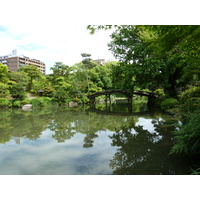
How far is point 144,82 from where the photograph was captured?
1081 cm

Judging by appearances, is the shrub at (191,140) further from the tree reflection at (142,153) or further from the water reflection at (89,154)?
the tree reflection at (142,153)

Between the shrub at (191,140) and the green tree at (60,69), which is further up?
the green tree at (60,69)

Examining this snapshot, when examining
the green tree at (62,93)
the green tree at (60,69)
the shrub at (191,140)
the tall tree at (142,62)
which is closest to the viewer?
the shrub at (191,140)

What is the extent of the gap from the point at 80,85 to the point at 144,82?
9.94 metres

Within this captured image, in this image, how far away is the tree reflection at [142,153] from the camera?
268 cm

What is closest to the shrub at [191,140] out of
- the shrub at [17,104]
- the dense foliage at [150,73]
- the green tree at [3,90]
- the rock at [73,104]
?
the dense foliage at [150,73]

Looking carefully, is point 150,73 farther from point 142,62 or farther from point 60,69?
point 60,69

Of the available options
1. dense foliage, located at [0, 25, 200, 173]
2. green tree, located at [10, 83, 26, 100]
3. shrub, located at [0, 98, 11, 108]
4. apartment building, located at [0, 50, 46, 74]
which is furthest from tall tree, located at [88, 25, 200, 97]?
apartment building, located at [0, 50, 46, 74]

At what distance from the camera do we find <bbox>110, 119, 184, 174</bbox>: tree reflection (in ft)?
8.80

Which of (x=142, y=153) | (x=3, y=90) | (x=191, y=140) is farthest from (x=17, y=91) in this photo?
(x=191, y=140)

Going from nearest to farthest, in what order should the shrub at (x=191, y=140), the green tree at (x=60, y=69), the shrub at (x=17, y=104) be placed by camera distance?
the shrub at (x=191, y=140) < the shrub at (x=17, y=104) < the green tree at (x=60, y=69)

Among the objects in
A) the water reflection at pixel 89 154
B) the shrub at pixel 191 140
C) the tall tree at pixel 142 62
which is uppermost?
the tall tree at pixel 142 62

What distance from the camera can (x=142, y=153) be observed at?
3420 millimetres

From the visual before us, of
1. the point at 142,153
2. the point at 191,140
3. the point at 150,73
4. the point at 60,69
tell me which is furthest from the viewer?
the point at 60,69
